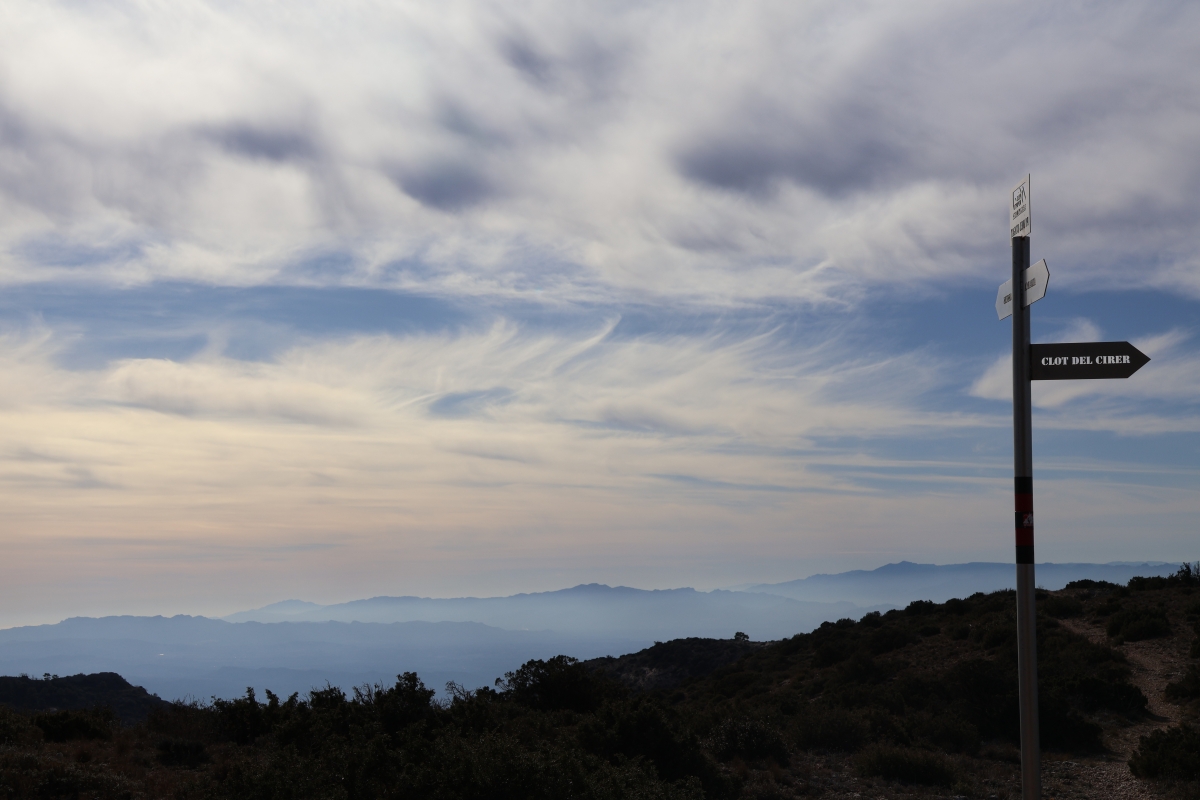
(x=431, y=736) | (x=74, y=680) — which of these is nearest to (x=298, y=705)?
(x=431, y=736)

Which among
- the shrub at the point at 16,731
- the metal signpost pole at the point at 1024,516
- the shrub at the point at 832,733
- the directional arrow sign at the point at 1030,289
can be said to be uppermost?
the directional arrow sign at the point at 1030,289

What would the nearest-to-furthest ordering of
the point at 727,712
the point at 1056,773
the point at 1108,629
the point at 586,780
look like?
1. the point at 586,780
2. the point at 1056,773
3. the point at 727,712
4. the point at 1108,629

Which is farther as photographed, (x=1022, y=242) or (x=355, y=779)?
(x=355, y=779)

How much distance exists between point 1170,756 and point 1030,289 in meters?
11.0

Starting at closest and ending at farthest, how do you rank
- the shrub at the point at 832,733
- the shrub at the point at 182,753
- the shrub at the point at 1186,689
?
the shrub at the point at 182,753 → the shrub at the point at 832,733 → the shrub at the point at 1186,689

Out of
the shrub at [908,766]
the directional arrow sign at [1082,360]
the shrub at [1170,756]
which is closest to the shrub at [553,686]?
the shrub at [908,766]

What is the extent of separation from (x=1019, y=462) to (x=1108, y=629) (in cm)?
2507

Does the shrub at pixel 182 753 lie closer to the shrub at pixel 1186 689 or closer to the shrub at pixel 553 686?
the shrub at pixel 553 686

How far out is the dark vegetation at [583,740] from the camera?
349 inches

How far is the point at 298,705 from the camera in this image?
14.9 metres

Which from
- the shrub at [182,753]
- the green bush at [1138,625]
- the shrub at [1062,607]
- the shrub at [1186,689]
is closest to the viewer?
the shrub at [182,753]

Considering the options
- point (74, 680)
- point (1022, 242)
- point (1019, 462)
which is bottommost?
point (74, 680)

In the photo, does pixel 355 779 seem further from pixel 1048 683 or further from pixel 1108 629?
pixel 1108 629

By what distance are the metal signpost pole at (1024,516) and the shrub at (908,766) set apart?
7.78 metres
